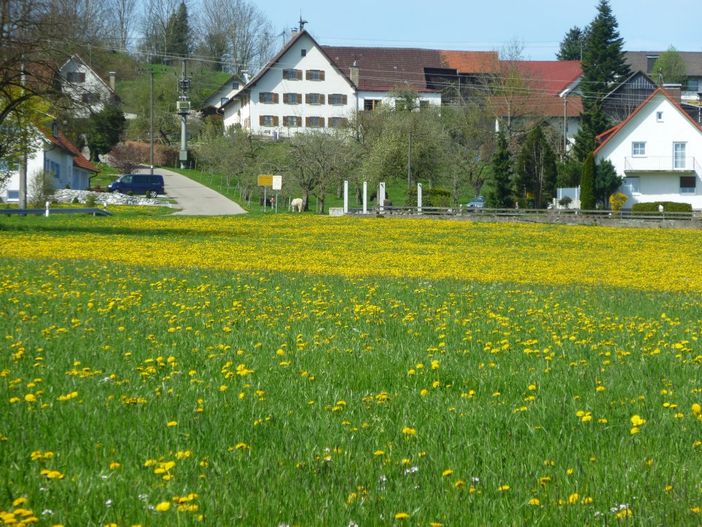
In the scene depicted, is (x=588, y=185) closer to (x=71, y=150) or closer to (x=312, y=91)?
(x=71, y=150)

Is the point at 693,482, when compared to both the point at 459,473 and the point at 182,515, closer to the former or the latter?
the point at 459,473

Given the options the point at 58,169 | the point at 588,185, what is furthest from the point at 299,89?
the point at 588,185

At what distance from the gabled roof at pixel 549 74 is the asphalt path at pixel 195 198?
3982 centimetres

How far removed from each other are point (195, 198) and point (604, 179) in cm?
2965

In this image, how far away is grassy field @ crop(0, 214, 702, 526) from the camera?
549 centimetres

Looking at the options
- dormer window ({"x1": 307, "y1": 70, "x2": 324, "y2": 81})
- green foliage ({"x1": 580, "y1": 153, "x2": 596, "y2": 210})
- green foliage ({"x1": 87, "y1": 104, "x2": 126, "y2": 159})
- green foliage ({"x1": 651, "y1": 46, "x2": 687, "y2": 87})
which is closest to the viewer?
green foliage ({"x1": 580, "y1": 153, "x2": 596, "y2": 210})

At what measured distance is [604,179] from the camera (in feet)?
236

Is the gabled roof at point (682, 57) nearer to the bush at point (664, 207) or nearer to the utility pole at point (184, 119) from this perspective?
the utility pole at point (184, 119)

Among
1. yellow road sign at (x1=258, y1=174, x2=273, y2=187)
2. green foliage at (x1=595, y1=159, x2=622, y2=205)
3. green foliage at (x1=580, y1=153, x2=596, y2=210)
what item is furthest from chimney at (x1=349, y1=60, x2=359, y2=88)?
green foliage at (x1=580, y1=153, x2=596, y2=210)

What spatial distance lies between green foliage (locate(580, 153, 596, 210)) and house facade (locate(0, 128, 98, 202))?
114 ft

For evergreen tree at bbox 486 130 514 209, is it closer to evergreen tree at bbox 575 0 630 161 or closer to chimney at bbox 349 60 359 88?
evergreen tree at bbox 575 0 630 161

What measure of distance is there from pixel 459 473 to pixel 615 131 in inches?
2813

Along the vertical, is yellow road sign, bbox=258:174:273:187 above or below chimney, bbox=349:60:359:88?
below

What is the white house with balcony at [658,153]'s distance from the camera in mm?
74000
